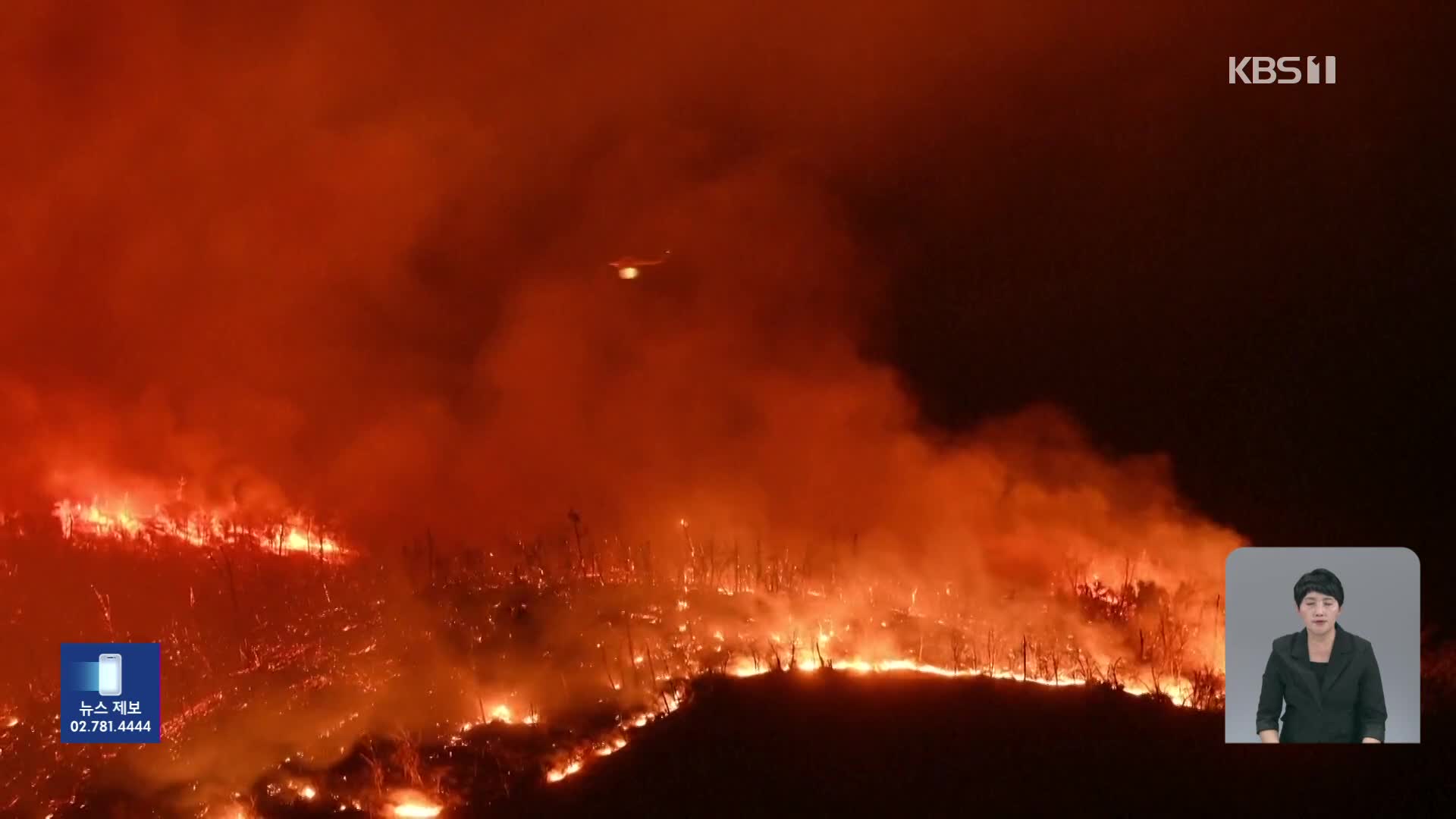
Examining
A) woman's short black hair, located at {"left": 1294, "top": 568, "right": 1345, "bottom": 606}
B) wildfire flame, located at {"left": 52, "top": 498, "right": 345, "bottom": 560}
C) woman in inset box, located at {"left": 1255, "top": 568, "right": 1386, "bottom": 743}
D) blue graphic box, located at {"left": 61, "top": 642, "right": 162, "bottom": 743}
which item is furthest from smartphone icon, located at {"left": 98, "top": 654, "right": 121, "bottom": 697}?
woman's short black hair, located at {"left": 1294, "top": 568, "right": 1345, "bottom": 606}

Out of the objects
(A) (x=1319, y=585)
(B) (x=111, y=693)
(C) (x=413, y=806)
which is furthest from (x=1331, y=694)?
(B) (x=111, y=693)

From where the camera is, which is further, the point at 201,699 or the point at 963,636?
the point at 963,636

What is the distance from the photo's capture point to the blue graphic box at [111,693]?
7848 mm

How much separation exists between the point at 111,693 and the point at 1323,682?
28.1 feet

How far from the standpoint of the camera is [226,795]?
7.22 meters

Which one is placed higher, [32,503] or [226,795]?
[32,503]

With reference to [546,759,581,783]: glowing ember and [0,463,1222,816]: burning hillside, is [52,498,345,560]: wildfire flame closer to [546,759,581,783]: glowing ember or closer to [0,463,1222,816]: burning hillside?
[0,463,1222,816]: burning hillside

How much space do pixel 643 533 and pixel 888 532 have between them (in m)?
2.75

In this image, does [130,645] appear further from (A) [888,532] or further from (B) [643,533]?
(A) [888,532]

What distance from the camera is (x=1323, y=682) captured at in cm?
682

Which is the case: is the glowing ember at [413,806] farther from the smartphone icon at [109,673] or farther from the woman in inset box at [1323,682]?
the woman in inset box at [1323,682]

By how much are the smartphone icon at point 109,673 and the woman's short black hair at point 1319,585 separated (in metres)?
8.52

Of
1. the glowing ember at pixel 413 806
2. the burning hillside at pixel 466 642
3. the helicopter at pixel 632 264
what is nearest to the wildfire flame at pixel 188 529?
the burning hillside at pixel 466 642

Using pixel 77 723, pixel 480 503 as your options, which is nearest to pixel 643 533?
pixel 480 503
